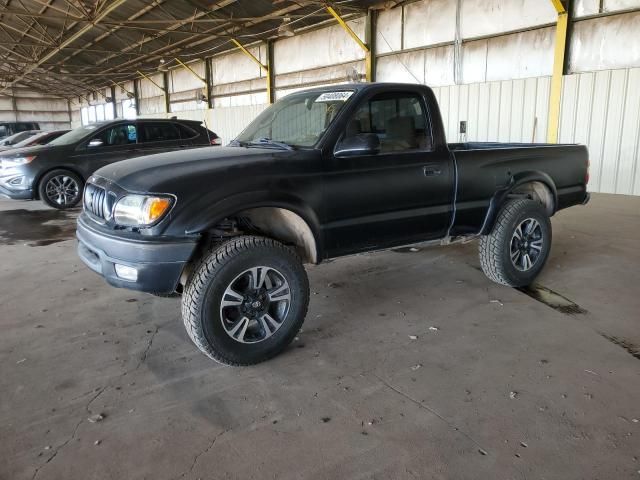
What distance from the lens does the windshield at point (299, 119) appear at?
11.5ft

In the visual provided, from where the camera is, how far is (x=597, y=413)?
251 cm

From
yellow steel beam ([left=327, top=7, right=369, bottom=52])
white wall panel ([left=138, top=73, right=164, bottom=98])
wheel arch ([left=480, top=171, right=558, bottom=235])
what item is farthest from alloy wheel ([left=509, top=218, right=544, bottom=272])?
white wall panel ([left=138, top=73, right=164, bottom=98])

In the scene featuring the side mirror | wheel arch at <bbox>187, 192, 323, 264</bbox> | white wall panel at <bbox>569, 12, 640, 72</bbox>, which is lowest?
wheel arch at <bbox>187, 192, 323, 264</bbox>

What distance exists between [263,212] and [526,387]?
1922 mm

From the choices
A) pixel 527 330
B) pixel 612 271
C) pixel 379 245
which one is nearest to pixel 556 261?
pixel 612 271

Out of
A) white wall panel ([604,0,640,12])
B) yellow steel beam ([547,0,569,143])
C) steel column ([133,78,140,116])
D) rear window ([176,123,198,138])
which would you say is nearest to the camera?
white wall panel ([604,0,640,12])

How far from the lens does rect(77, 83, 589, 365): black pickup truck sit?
286cm

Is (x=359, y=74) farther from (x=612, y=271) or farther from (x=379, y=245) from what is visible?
(x=379, y=245)

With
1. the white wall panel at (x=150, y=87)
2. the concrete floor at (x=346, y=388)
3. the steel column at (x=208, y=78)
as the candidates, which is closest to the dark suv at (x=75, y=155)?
the concrete floor at (x=346, y=388)

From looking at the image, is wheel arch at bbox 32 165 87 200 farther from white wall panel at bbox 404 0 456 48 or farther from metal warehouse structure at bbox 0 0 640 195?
white wall panel at bbox 404 0 456 48

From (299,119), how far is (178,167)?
1.12m

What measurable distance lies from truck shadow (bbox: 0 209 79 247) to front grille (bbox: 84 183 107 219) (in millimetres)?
3399

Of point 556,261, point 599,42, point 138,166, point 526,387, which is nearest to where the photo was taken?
point 526,387

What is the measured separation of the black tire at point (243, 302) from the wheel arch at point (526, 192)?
187 cm
